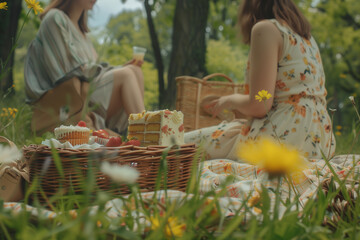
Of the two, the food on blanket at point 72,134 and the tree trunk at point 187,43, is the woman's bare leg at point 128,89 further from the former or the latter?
the tree trunk at point 187,43

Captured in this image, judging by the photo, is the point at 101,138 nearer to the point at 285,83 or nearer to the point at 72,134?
the point at 72,134

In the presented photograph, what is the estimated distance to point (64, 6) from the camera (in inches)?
132

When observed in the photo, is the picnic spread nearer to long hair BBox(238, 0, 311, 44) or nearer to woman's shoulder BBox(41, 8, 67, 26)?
long hair BBox(238, 0, 311, 44)

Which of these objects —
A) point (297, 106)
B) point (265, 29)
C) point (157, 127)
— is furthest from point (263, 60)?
point (157, 127)

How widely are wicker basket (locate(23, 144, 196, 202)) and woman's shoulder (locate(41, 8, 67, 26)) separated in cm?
215

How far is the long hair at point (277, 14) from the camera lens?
212cm

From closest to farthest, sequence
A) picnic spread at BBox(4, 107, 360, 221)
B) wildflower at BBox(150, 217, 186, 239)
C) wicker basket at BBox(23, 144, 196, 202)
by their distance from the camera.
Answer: wildflower at BBox(150, 217, 186, 239) < picnic spread at BBox(4, 107, 360, 221) < wicker basket at BBox(23, 144, 196, 202)

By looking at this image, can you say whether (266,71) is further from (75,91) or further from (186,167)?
(75,91)

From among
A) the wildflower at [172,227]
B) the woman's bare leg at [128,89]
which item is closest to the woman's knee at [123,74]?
the woman's bare leg at [128,89]

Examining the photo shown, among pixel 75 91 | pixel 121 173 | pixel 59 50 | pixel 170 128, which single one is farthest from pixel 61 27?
pixel 121 173

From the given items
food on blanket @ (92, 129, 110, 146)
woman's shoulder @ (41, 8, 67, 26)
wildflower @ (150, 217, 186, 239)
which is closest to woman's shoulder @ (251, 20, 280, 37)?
food on blanket @ (92, 129, 110, 146)

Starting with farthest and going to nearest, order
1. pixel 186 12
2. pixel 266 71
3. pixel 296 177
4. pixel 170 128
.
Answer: pixel 186 12
pixel 266 71
pixel 170 128
pixel 296 177

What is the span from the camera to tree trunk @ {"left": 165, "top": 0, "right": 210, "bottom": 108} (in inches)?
188

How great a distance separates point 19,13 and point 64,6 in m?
2.00
